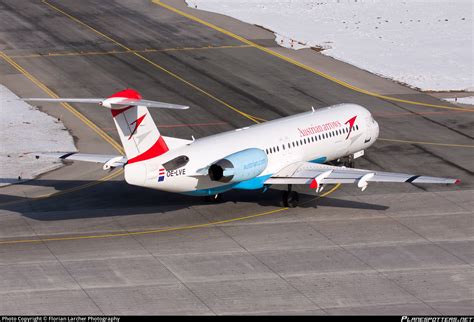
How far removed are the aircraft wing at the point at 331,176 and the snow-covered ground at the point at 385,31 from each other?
93.0ft

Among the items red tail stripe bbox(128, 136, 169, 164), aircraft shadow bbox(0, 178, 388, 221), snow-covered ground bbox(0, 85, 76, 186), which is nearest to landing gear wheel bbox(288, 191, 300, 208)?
aircraft shadow bbox(0, 178, 388, 221)

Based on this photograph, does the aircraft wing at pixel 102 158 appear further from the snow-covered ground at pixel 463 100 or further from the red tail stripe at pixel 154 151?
the snow-covered ground at pixel 463 100

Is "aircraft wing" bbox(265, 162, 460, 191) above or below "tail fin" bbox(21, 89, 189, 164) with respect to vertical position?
below

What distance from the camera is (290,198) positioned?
2124 inches

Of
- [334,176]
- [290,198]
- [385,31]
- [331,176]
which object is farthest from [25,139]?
[385,31]

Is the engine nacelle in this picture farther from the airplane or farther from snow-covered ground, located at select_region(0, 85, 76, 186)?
snow-covered ground, located at select_region(0, 85, 76, 186)

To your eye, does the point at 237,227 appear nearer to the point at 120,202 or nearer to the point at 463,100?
the point at 120,202

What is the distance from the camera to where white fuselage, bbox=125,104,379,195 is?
161 ft

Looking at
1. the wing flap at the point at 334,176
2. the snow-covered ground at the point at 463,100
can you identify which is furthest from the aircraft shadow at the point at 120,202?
Answer: the snow-covered ground at the point at 463,100

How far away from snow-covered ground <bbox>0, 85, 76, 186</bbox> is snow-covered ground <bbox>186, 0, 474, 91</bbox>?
2764 cm

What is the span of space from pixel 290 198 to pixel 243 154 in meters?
4.14

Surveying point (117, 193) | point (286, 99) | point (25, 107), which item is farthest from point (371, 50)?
point (117, 193)

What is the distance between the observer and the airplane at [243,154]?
47875mm

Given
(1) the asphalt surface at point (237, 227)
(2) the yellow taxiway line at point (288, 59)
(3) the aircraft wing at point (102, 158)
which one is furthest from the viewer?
(2) the yellow taxiway line at point (288, 59)
